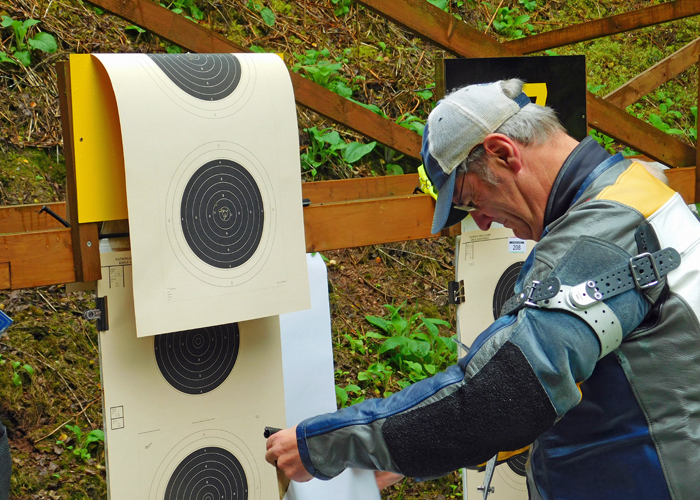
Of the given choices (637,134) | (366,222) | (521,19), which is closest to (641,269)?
(366,222)

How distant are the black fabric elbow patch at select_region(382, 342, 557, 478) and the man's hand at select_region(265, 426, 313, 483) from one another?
0.61ft

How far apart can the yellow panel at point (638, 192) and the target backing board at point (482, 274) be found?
89 centimetres

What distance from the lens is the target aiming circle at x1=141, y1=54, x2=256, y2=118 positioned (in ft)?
4.11

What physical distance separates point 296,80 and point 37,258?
3.48 feet

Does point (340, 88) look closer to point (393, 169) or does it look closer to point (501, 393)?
point (393, 169)

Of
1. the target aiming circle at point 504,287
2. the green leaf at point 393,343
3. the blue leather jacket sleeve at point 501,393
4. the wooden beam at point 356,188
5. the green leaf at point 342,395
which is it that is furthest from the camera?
the green leaf at point 393,343

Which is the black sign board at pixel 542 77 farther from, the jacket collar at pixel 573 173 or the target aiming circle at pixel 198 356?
the target aiming circle at pixel 198 356

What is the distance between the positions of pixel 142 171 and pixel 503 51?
125 cm

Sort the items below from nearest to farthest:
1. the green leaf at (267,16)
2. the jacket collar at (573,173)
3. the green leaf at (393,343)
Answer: the jacket collar at (573,173), the green leaf at (393,343), the green leaf at (267,16)

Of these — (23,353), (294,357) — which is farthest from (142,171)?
(23,353)

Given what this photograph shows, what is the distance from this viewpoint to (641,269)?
870 millimetres

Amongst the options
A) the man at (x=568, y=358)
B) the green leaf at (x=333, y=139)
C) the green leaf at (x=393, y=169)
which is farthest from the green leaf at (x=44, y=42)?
the man at (x=568, y=358)

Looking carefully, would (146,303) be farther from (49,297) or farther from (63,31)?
(63,31)

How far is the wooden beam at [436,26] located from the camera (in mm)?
1855
